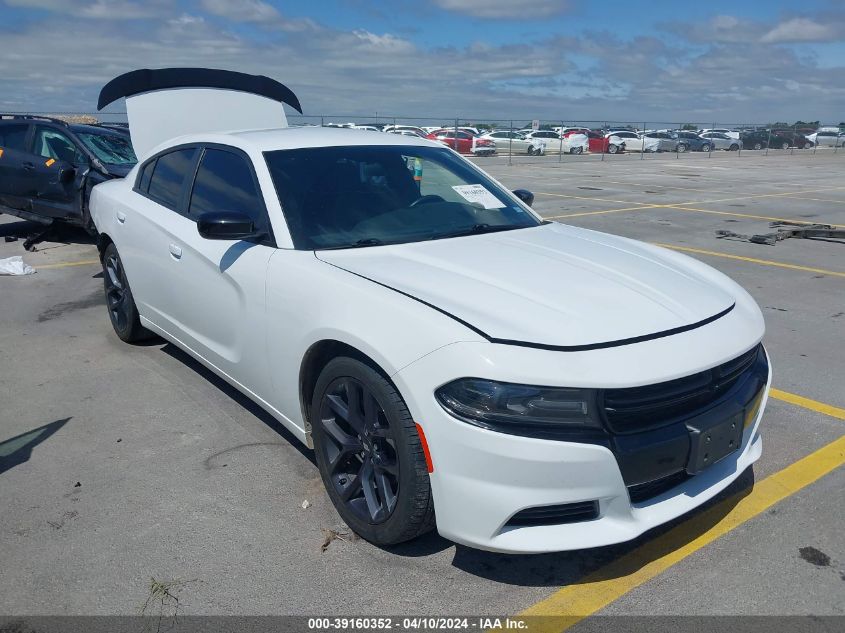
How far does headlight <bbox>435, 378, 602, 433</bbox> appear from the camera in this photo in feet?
8.05

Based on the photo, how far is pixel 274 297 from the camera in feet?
10.9

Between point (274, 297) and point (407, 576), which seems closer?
point (407, 576)

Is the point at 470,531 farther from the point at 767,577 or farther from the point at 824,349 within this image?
the point at 824,349

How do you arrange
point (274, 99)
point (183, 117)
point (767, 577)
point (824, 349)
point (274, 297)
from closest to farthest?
point (767, 577) < point (274, 297) < point (824, 349) < point (183, 117) < point (274, 99)

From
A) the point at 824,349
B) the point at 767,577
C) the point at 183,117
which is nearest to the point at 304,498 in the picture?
the point at 767,577

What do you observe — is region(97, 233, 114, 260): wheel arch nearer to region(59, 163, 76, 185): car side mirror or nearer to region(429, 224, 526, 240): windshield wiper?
region(429, 224, 526, 240): windshield wiper

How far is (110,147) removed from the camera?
31.8 feet

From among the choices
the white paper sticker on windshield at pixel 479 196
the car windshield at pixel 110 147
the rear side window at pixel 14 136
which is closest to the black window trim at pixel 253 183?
the white paper sticker on windshield at pixel 479 196

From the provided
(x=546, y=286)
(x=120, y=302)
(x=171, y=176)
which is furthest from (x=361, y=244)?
(x=120, y=302)

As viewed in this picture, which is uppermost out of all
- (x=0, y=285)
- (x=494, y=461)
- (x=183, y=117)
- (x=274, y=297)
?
(x=183, y=117)

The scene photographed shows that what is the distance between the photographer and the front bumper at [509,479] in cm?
242

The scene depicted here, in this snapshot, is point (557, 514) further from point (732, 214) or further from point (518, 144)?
point (518, 144)

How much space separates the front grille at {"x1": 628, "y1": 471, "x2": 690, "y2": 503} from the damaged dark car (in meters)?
7.86

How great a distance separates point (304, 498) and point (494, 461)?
127 centimetres
